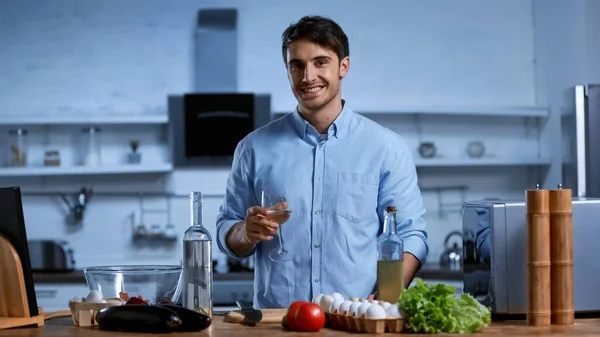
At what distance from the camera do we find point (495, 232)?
2.57 meters

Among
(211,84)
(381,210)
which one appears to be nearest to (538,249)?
(381,210)

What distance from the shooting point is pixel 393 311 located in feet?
7.46

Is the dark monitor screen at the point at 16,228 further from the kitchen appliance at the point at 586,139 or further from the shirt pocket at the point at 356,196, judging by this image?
the kitchen appliance at the point at 586,139

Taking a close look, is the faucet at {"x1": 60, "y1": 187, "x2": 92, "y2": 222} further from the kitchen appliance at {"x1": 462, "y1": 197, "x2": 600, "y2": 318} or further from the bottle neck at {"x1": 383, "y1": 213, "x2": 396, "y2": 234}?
the bottle neck at {"x1": 383, "y1": 213, "x2": 396, "y2": 234}

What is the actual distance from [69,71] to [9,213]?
12.7 ft

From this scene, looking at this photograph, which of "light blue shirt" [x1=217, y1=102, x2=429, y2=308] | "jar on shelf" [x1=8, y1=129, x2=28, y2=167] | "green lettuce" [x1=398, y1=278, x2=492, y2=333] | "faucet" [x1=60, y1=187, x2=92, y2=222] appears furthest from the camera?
"faucet" [x1=60, y1=187, x2=92, y2=222]

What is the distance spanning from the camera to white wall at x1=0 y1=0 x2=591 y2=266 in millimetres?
6199

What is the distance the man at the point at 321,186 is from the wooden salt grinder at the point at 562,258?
0.51 metres

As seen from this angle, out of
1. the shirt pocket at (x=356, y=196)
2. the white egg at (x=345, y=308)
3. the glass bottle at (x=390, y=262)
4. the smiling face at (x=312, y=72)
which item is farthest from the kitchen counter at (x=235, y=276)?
the white egg at (x=345, y=308)

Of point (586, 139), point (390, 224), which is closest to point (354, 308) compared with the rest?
point (390, 224)

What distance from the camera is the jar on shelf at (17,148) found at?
6.00 metres

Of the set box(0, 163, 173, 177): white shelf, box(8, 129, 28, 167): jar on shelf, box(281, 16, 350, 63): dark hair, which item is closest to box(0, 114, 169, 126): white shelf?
box(8, 129, 28, 167): jar on shelf

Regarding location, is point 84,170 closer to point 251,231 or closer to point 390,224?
point 251,231

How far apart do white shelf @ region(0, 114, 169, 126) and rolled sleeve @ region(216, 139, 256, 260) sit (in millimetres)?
2862
